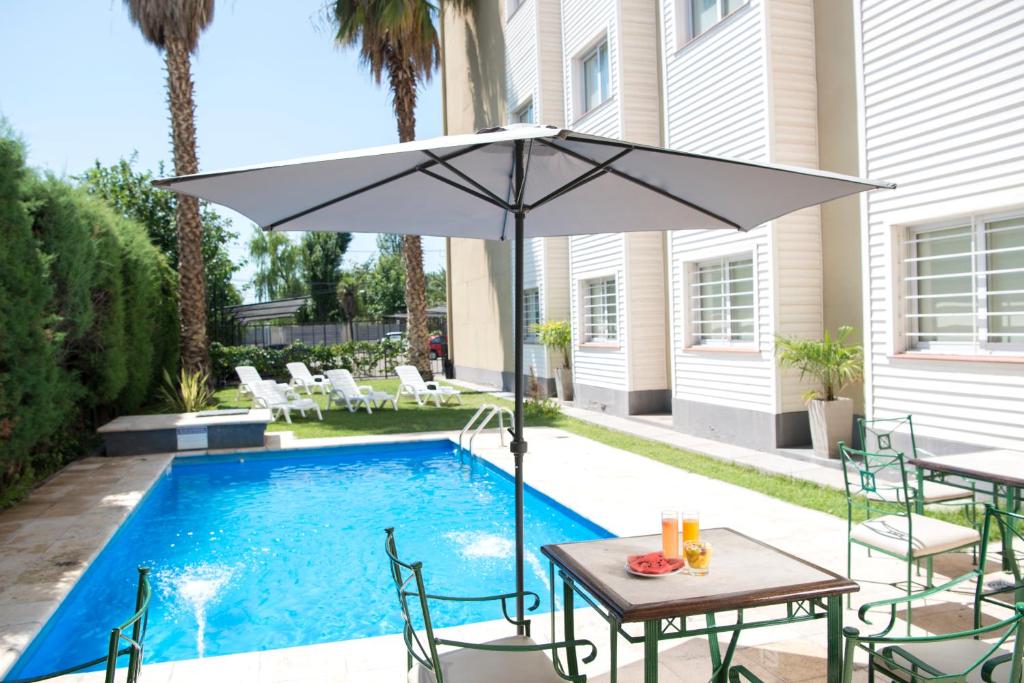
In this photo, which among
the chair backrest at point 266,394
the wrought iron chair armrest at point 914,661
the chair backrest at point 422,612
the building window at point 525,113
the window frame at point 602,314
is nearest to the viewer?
the chair backrest at point 422,612

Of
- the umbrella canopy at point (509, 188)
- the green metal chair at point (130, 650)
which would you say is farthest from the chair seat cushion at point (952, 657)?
the green metal chair at point (130, 650)

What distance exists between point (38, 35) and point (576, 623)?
20.1 meters

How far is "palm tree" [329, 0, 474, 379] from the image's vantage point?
16.5m

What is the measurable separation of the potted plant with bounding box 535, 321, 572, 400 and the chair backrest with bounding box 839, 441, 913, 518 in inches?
328

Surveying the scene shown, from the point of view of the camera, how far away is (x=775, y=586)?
2391 mm

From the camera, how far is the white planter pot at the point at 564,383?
1567 cm

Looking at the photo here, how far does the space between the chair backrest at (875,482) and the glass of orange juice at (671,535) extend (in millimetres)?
1587

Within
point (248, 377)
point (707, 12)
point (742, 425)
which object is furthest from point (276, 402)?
point (707, 12)

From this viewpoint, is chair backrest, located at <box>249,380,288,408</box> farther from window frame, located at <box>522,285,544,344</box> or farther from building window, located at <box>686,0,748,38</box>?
building window, located at <box>686,0,748,38</box>

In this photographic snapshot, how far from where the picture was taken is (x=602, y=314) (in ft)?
46.2

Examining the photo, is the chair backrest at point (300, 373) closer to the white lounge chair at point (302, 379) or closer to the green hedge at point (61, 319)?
the white lounge chair at point (302, 379)

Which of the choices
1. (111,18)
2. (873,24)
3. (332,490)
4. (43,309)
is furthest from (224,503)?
(111,18)

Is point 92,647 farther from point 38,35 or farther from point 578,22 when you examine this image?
point 38,35

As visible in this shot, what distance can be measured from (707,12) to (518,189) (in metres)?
8.56
